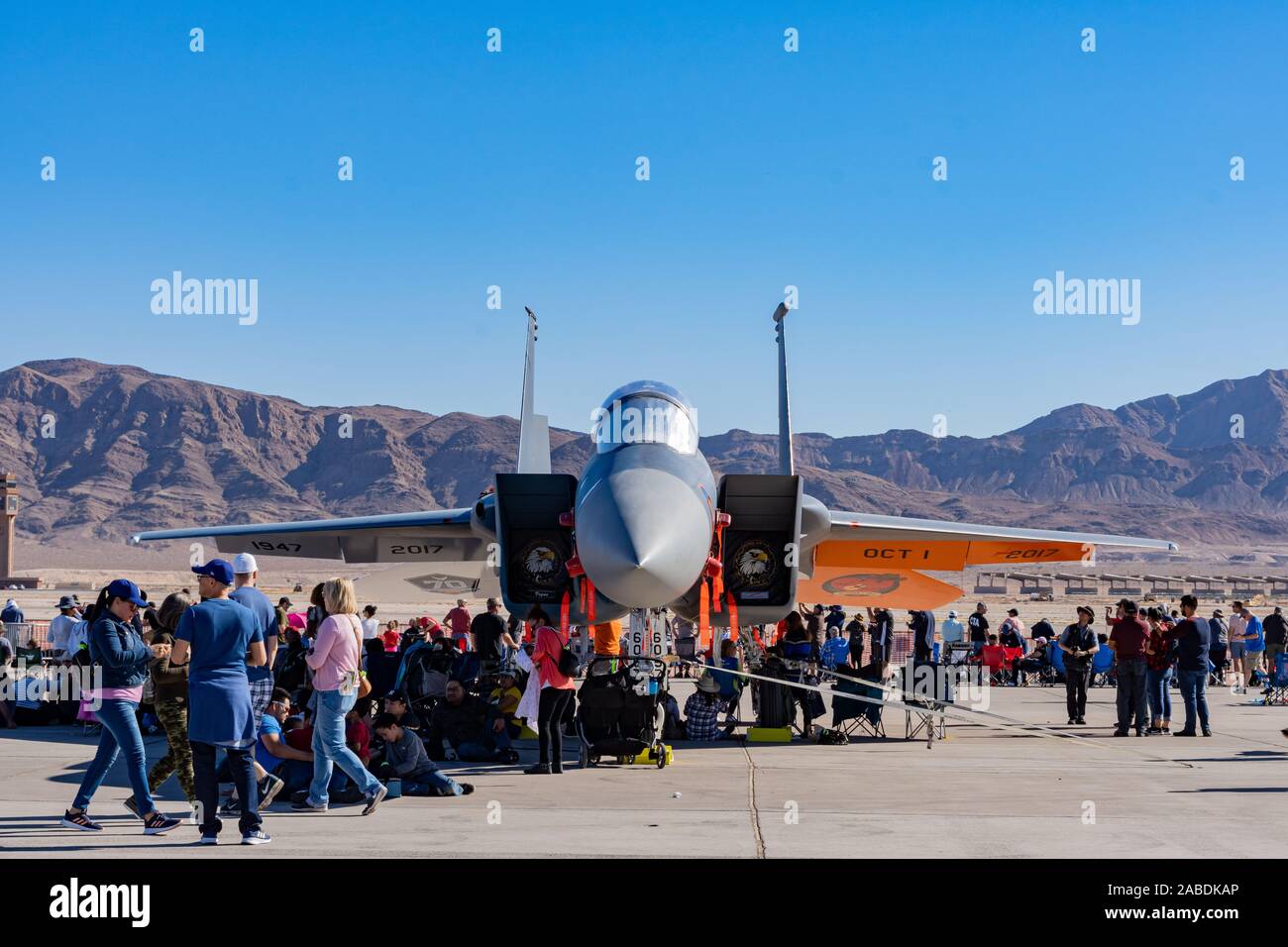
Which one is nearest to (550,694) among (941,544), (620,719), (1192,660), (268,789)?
(620,719)

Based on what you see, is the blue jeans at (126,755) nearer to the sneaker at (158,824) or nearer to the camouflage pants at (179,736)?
the sneaker at (158,824)

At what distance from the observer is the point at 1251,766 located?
1189 centimetres

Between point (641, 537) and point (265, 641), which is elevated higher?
point (641, 537)

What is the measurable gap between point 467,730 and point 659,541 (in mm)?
2787

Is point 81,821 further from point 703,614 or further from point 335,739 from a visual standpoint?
point 703,614

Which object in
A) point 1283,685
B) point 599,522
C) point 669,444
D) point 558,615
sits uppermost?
point 669,444

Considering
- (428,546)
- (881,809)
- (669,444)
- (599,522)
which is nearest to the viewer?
(881,809)

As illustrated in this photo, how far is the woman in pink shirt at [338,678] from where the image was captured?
818 cm

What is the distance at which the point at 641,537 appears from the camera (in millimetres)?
11008

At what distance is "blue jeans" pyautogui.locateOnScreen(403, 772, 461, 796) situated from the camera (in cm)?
960

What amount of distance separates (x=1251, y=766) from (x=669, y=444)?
642 centimetres
